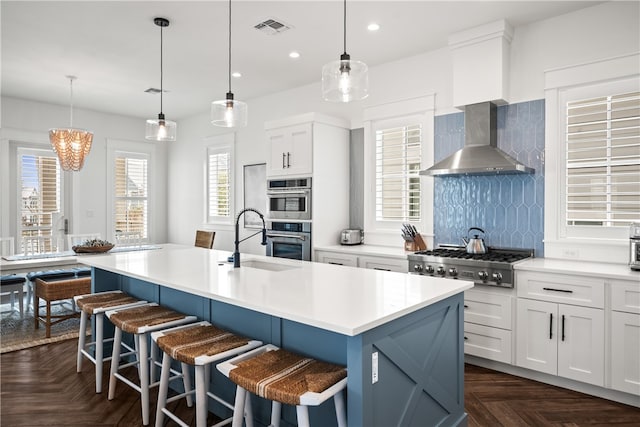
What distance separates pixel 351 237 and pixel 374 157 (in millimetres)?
944

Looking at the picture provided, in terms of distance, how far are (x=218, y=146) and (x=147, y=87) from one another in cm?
150

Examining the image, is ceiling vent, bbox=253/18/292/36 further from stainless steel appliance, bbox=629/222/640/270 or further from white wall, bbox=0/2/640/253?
stainless steel appliance, bbox=629/222/640/270

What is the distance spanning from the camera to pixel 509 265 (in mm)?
3092

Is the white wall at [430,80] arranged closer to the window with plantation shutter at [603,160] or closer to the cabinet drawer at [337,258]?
the window with plantation shutter at [603,160]

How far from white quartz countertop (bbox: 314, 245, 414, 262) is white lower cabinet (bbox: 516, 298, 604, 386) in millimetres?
1140

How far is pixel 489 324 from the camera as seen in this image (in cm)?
327

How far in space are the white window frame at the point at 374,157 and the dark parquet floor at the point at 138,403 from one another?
155 cm

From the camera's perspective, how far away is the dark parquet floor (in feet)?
8.42

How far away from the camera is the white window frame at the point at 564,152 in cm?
313

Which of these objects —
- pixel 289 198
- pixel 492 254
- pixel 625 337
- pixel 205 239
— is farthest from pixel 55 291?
pixel 625 337

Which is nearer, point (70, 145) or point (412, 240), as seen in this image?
point (412, 240)

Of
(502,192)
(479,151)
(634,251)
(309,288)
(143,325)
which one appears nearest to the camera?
(309,288)

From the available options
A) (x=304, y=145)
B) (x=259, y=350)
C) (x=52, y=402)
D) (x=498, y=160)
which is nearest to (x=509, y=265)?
(x=498, y=160)

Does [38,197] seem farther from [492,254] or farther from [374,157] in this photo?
[492,254]
